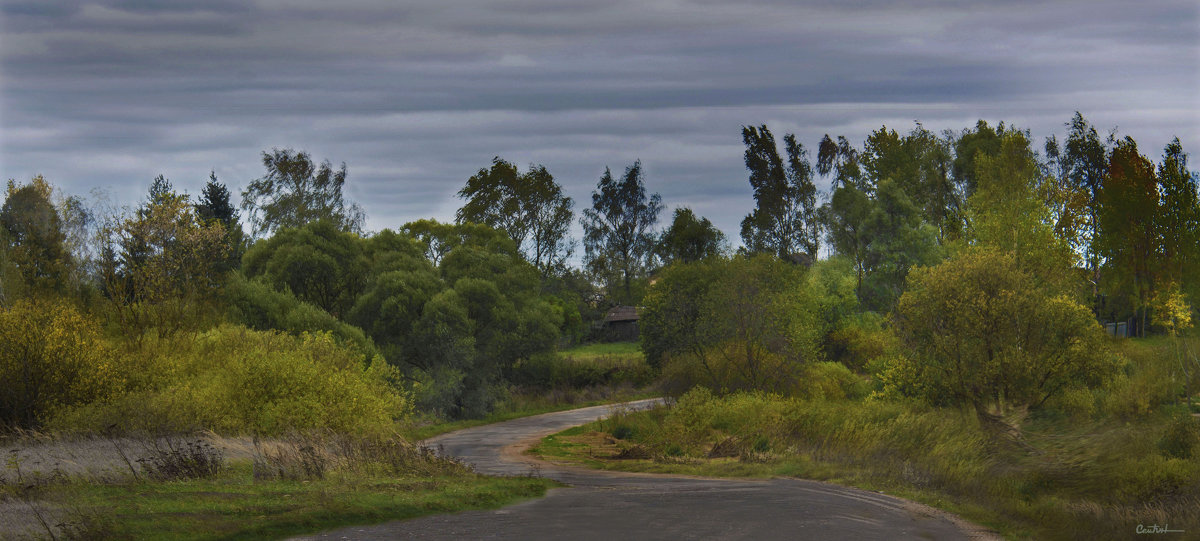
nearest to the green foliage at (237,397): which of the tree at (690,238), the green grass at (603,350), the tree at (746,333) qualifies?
the tree at (746,333)

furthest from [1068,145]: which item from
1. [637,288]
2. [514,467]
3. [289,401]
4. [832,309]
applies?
[289,401]

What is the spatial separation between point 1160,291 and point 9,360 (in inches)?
2184

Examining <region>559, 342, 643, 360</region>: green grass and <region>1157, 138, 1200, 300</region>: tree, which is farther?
<region>559, 342, 643, 360</region>: green grass

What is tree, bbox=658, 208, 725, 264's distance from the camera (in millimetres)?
97062

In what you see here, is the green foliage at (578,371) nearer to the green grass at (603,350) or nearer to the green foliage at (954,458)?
the green grass at (603,350)

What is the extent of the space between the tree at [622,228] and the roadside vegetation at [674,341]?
5.79m

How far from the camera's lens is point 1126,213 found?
207 feet

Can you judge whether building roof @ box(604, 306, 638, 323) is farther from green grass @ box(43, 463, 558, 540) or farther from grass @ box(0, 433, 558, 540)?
green grass @ box(43, 463, 558, 540)

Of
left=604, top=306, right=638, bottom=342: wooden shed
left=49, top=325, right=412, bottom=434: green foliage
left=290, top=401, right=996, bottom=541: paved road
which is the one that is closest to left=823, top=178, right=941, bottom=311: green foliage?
left=604, top=306, right=638, bottom=342: wooden shed

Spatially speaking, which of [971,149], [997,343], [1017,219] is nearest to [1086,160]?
[971,149]

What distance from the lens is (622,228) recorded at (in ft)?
352

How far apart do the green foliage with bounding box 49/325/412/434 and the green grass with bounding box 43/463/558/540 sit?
399 centimetres

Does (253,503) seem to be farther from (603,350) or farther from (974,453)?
(603,350)

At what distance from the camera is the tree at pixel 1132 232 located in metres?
61.3
